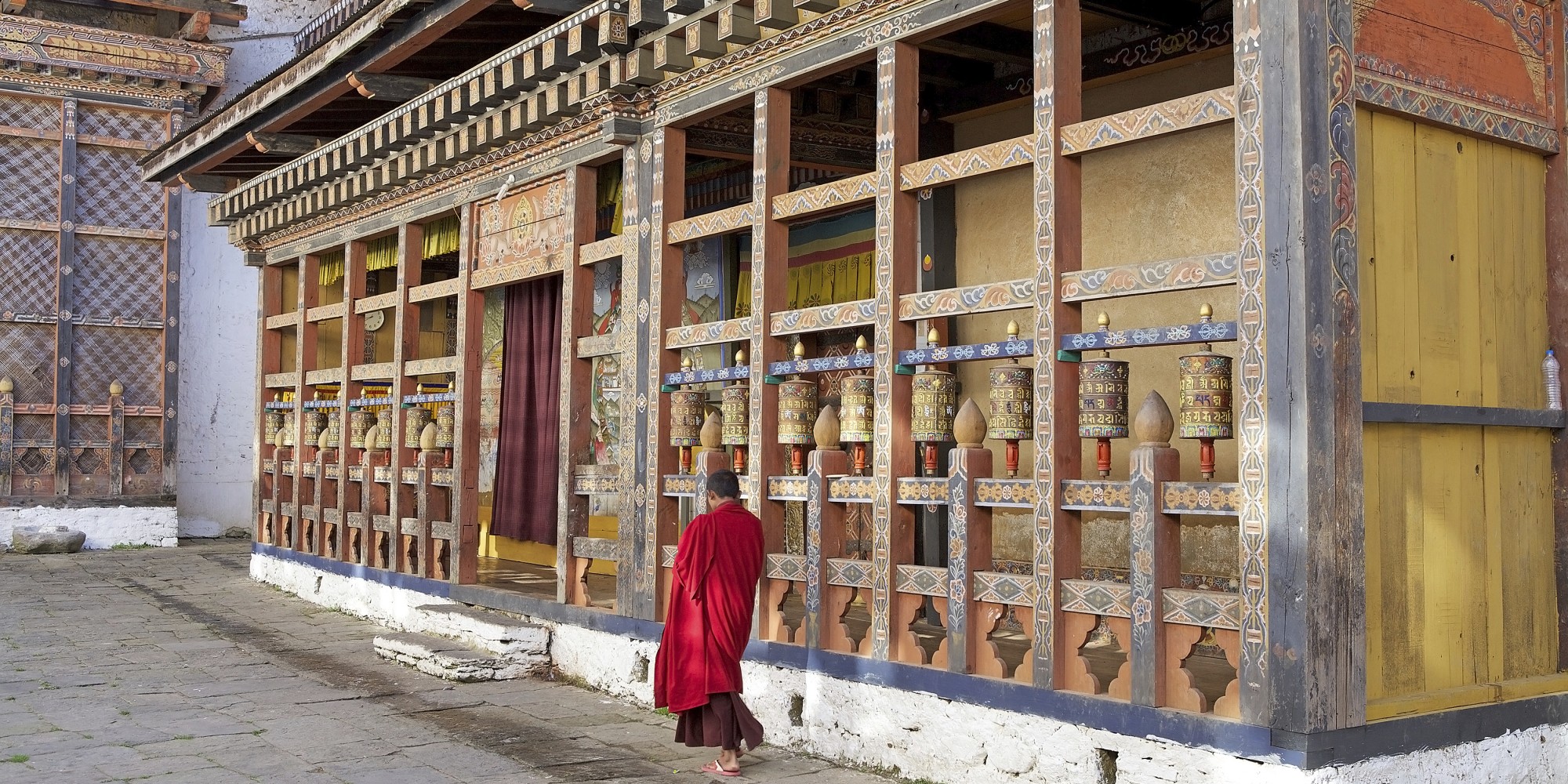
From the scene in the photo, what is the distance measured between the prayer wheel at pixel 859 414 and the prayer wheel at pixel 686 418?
113cm

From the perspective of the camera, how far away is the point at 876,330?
19.0 ft

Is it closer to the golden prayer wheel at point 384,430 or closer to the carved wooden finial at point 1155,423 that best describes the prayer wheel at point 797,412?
the carved wooden finial at point 1155,423

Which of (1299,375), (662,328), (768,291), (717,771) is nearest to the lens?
(1299,375)

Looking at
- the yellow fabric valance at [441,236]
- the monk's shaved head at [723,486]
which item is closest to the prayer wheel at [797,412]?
the monk's shaved head at [723,486]

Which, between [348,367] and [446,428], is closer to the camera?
[446,428]

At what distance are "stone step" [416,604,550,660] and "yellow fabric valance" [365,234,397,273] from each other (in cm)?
324

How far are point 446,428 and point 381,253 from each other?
2.21 metres

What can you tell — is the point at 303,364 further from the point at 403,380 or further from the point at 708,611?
the point at 708,611

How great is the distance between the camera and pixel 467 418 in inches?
358

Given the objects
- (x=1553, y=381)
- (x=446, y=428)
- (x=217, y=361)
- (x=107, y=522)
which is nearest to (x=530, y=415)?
(x=446, y=428)

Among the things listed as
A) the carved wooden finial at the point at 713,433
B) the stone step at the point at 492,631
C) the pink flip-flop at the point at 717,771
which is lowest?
the pink flip-flop at the point at 717,771

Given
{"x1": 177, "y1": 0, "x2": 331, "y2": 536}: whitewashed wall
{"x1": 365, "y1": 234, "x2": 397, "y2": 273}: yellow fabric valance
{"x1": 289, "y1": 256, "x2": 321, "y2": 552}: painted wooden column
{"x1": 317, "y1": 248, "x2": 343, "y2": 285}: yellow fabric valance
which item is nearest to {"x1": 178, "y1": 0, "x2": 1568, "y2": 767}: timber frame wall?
{"x1": 365, "y1": 234, "x2": 397, "y2": 273}: yellow fabric valance

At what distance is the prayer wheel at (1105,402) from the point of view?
481 centimetres

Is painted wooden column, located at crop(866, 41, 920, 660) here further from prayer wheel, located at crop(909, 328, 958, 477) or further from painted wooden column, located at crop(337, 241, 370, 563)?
painted wooden column, located at crop(337, 241, 370, 563)
